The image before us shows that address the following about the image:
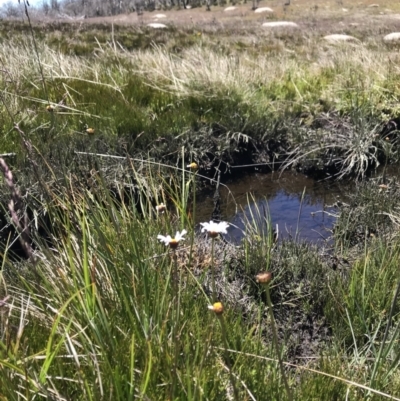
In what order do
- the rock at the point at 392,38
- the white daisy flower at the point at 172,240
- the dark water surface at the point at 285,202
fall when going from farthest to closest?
the rock at the point at 392,38
the dark water surface at the point at 285,202
the white daisy flower at the point at 172,240

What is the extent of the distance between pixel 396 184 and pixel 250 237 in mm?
2025

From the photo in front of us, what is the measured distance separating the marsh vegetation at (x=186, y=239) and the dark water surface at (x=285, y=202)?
152 mm

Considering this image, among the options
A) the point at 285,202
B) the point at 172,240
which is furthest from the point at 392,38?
the point at 172,240

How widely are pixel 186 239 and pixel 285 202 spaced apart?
7.48 feet

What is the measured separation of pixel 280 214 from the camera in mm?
4641

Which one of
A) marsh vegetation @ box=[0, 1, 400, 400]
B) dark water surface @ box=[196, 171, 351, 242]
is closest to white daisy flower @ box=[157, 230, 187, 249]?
marsh vegetation @ box=[0, 1, 400, 400]

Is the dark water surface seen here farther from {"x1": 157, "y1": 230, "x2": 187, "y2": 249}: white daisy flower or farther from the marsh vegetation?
{"x1": 157, "y1": 230, "x2": 187, "y2": 249}: white daisy flower

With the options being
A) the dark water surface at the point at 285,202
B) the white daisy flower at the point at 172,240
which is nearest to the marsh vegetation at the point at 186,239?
the white daisy flower at the point at 172,240

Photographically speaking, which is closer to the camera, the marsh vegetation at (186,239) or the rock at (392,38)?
the marsh vegetation at (186,239)

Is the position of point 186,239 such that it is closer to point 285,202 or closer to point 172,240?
point 172,240

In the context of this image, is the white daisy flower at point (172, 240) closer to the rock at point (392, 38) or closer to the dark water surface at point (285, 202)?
the dark water surface at point (285, 202)

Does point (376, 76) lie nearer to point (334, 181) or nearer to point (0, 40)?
point (334, 181)

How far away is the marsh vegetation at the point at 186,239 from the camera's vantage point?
1.49m

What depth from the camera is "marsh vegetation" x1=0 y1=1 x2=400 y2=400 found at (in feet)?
4.88
